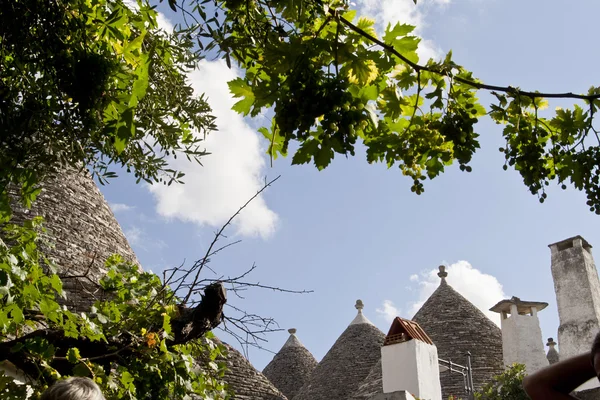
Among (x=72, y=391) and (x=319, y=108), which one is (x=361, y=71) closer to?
(x=319, y=108)

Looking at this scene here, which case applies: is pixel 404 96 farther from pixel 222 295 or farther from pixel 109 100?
pixel 222 295

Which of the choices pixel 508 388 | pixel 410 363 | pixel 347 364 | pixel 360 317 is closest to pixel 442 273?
pixel 360 317

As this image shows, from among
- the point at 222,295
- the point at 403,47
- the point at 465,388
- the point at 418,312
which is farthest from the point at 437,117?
the point at 418,312

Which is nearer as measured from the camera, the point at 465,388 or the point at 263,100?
the point at 263,100

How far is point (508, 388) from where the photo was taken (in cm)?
1239

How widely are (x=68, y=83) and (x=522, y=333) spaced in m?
14.3

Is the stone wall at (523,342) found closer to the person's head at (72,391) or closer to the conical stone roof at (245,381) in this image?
the conical stone roof at (245,381)

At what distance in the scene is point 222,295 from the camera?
16.2ft

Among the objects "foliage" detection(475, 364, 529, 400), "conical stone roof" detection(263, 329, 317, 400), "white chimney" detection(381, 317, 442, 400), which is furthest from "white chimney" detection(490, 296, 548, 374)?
"conical stone roof" detection(263, 329, 317, 400)

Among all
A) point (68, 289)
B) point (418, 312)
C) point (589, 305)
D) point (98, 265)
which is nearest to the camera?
point (68, 289)

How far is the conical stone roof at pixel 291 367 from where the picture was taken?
2109 centimetres

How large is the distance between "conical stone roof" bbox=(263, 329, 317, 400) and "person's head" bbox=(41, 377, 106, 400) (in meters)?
18.4

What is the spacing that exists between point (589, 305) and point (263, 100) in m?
14.5

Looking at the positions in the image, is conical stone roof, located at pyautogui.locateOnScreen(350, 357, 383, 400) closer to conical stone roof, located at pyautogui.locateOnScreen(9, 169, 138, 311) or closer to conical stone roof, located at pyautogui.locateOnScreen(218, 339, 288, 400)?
conical stone roof, located at pyautogui.locateOnScreen(218, 339, 288, 400)
